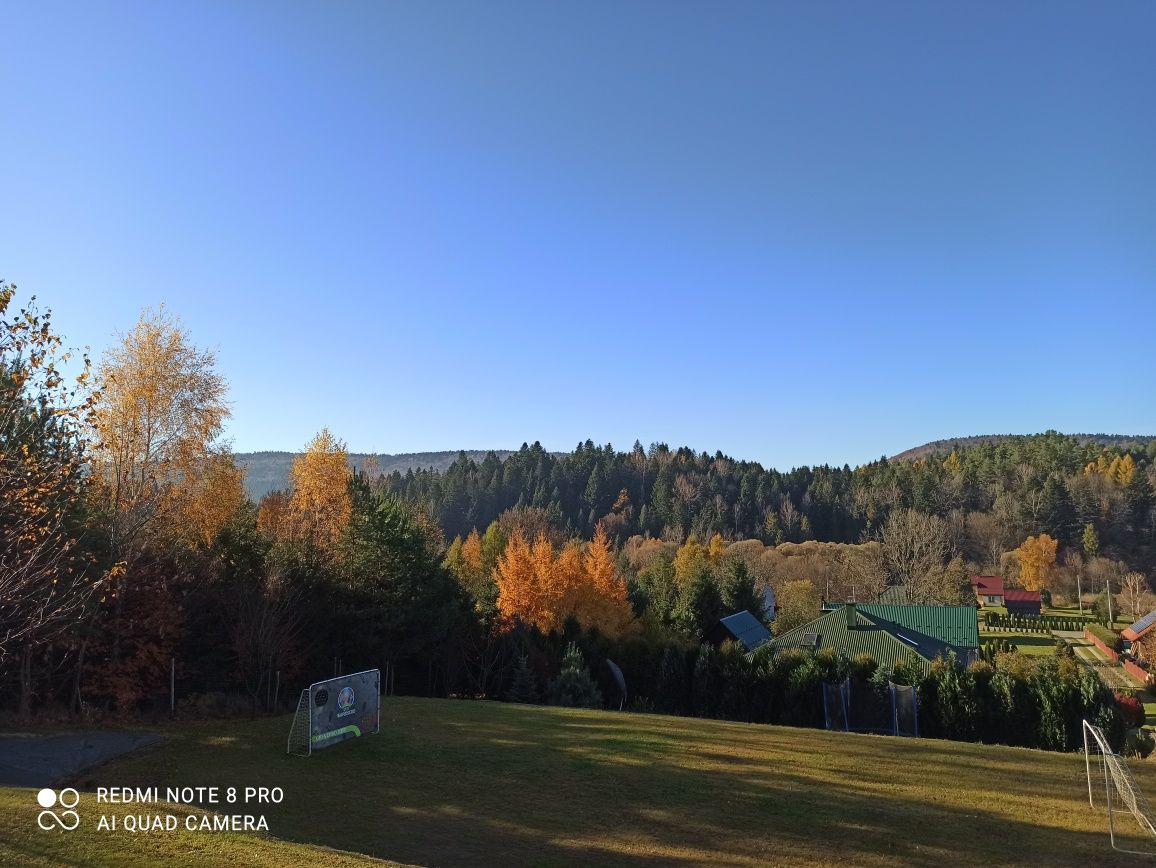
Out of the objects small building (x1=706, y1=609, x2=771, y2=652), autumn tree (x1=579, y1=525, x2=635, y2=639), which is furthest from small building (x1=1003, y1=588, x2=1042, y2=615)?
autumn tree (x1=579, y1=525, x2=635, y2=639)

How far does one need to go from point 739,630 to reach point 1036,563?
6423cm

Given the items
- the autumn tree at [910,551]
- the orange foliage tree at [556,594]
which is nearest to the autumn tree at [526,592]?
the orange foliage tree at [556,594]

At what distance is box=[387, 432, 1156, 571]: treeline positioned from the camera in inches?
4090

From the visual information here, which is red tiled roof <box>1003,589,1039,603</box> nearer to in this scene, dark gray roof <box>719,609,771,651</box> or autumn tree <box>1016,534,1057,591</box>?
autumn tree <box>1016,534,1057,591</box>

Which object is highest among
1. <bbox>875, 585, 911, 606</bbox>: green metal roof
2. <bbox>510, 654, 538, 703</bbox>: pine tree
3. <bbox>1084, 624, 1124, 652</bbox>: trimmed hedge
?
<bbox>510, 654, 538, 703</bbox>: pine tree

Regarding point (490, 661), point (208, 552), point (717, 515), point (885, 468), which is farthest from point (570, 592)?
point (885, 468)

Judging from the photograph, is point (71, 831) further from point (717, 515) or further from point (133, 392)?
point (717, 515)

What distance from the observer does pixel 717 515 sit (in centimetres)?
11362

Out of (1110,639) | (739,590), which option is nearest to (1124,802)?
(739,590)

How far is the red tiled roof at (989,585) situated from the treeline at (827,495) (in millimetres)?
14194

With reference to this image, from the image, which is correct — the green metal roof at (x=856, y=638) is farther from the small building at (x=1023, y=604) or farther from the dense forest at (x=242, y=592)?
the small building at (x=1023, y=604)

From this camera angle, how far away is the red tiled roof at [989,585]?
87438mm

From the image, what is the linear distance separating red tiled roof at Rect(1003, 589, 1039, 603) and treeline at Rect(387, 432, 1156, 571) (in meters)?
17.8

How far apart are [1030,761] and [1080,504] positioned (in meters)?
106
